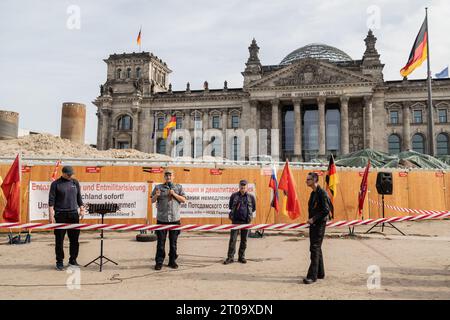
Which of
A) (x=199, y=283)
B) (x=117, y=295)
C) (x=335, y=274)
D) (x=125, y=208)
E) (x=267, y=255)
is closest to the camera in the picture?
(x=117, y=295)

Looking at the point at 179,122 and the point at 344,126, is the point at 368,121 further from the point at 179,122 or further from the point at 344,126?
the point at 179,122

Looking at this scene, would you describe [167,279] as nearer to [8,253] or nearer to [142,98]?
[8,253]

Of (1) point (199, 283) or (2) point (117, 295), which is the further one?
(1) point (199, 283)

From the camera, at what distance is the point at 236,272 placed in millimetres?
7727

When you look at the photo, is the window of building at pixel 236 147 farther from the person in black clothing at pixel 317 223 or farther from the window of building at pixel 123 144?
the person in black clothing at pixel 317 223

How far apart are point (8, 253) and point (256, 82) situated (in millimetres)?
48023

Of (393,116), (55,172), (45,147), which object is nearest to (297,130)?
(393,116)

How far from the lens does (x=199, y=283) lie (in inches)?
267

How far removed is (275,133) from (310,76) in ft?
32.0

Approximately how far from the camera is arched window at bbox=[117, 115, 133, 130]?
204ft

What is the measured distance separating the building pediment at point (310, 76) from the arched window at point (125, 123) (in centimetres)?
2193

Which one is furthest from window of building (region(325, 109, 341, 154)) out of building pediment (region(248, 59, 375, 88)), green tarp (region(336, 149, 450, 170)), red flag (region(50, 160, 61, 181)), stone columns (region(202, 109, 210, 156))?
red flag (region(50, 160, 61, 181))
